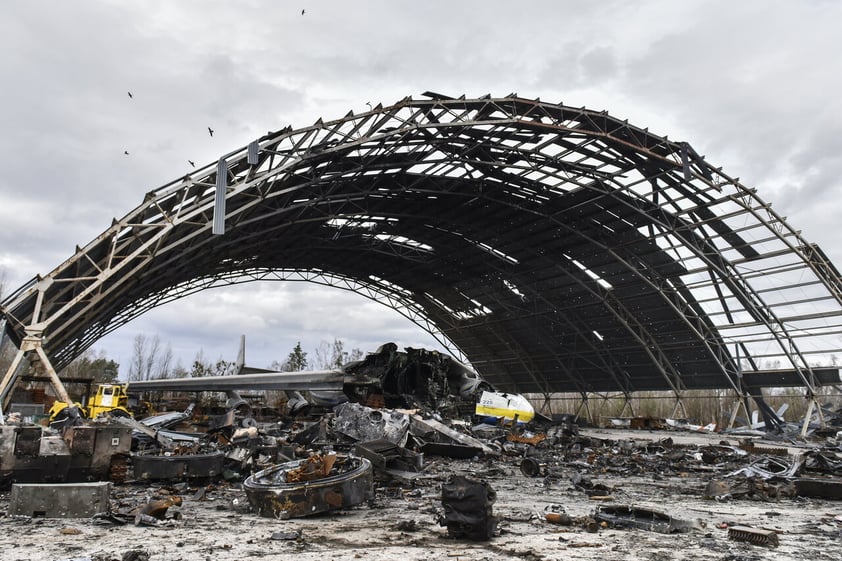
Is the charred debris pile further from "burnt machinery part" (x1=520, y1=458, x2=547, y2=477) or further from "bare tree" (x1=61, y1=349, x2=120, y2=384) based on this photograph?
"bare tree" (x1=61, y1=349, x2=120, y2=384)

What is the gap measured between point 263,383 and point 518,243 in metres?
15.3

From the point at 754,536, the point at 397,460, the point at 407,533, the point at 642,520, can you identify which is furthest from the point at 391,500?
the point at 754,536

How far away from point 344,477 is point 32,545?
3147mm

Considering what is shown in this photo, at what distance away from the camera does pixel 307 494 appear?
251 inches

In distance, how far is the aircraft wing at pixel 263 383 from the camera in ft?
60.0

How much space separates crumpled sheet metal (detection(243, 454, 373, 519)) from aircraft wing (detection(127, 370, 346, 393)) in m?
10.8

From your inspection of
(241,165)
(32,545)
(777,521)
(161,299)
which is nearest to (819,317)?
(777,521)

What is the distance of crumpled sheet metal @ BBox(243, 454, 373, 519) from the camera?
6.33m

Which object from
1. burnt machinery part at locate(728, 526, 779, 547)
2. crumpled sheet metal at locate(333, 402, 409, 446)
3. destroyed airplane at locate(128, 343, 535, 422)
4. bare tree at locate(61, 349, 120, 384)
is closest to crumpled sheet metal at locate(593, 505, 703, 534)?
burnt machinery part at locate(728, 526, 779, 547)

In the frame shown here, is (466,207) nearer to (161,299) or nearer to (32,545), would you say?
(161,299)

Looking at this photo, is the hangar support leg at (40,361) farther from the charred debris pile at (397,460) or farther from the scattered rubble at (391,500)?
the scattered rubble at (391,500)

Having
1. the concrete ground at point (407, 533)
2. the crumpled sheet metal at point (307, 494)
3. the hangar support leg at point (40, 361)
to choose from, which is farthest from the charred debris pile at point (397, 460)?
the hangar support leg at point (40, 361)

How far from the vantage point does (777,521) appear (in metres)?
6.73

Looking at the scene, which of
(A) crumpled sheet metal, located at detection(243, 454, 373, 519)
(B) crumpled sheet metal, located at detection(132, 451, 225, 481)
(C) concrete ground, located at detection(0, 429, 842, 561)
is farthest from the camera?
(B) crumpled sheet metal, located at detection(132, 451, 225, 481)
